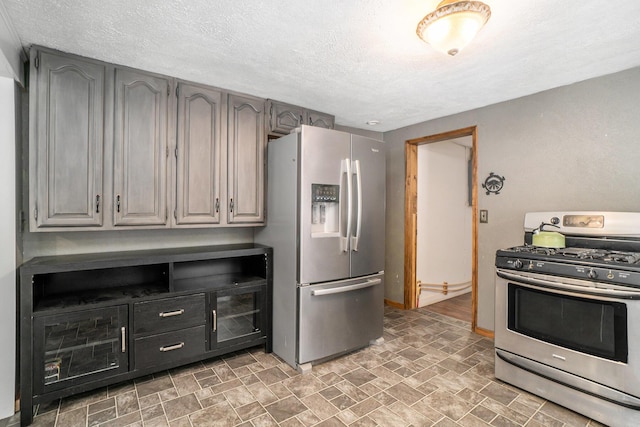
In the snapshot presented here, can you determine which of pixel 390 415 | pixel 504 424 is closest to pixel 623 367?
pixel 504 424

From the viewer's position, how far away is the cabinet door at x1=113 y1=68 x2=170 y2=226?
2.32m

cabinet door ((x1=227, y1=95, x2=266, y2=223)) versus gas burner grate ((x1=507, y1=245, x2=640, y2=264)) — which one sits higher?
cabinet door ((x1=227, y1=95, x2=266, y2=223))

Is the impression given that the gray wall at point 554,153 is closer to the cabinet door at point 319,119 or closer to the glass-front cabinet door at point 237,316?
the cabinet door at point 319,119

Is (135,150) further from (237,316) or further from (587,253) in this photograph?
(587,253)

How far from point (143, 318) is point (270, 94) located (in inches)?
85.0

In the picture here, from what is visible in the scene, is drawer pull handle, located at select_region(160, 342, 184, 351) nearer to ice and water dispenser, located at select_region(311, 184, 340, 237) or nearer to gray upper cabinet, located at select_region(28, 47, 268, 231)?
gray upper cabinet, located at select_region(28, 47, 268, 231)

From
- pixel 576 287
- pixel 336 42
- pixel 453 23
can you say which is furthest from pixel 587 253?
pixel 336 42

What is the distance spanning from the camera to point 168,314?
7.90 ft

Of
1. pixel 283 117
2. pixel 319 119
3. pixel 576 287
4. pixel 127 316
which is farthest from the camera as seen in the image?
pixel 319 119

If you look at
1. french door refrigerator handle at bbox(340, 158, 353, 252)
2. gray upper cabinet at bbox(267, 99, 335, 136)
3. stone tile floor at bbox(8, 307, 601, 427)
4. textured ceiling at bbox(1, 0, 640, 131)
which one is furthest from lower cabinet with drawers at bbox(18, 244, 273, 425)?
textured ceiling at bbox(1, 0, 640, 131)

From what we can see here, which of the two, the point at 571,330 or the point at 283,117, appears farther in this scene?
Answer: the point at 283,117

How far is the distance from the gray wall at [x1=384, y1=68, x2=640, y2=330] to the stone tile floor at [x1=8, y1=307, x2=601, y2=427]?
3.79 ft

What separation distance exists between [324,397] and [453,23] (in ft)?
7.95

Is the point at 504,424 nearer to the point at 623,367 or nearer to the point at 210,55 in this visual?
the point at 623,367
